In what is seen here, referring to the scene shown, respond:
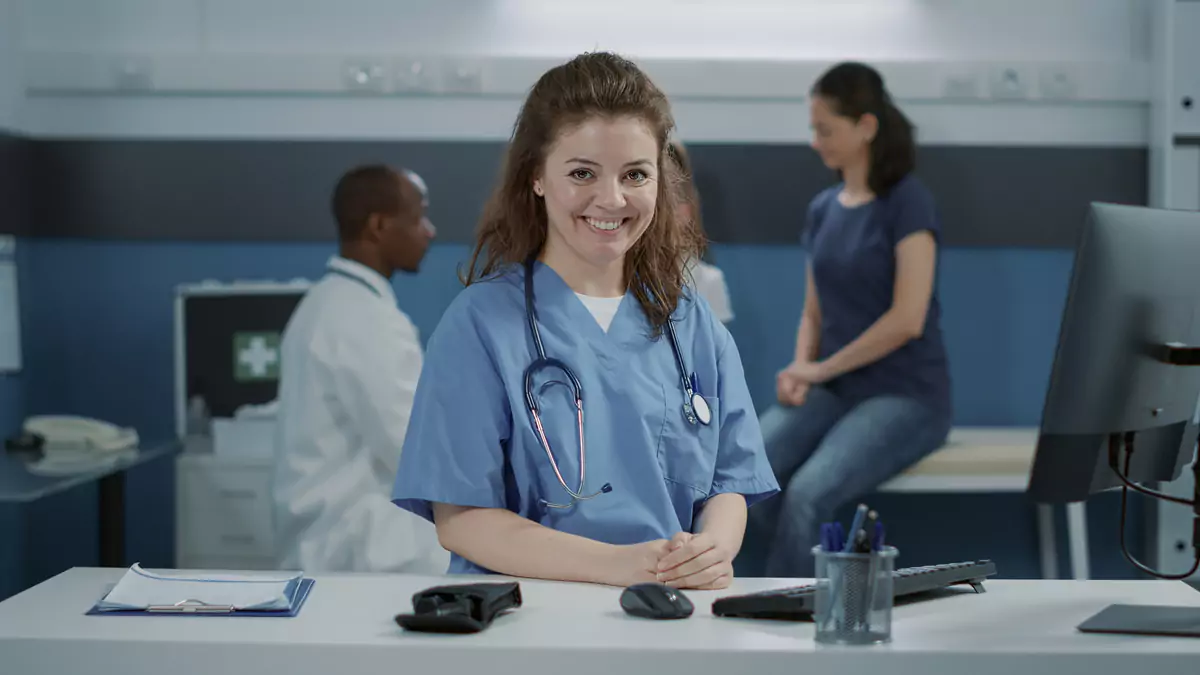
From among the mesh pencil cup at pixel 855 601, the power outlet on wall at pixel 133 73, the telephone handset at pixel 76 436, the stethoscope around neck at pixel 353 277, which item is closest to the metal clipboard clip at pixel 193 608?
the mesh pencil cup at pixel 855 601

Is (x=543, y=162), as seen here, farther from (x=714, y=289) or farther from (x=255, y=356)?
(x=255, y=356)

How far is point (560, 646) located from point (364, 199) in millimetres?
1755

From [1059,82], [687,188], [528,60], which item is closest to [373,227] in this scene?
[687,188]

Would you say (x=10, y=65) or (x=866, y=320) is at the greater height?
(x=10, y=65)

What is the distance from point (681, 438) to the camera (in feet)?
5.03

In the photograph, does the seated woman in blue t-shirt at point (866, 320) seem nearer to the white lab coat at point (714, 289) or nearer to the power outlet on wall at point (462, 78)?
the white lab coat at point (714, 289)

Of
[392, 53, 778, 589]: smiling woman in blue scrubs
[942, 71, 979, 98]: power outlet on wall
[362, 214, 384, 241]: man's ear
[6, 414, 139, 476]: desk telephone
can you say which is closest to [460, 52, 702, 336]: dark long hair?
[392, 53, 778, 589]: smiling woman in blue scrubs

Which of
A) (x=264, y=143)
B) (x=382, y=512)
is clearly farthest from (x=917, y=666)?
(x=264, y=143)

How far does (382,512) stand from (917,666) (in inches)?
53.9

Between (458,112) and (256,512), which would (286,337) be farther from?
(458,112)

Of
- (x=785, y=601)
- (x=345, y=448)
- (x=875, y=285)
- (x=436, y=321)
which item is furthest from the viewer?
(x=436, y=321)

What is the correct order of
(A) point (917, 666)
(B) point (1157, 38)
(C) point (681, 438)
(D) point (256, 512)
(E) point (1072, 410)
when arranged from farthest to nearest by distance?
(B) point (1157, 38)
(D) point (256, 512)
(C) point (681, 438)
(E) point (1072, 410)
(A) point (917, 666)

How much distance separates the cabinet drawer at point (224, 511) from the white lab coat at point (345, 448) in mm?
737

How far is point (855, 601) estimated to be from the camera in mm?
1053
